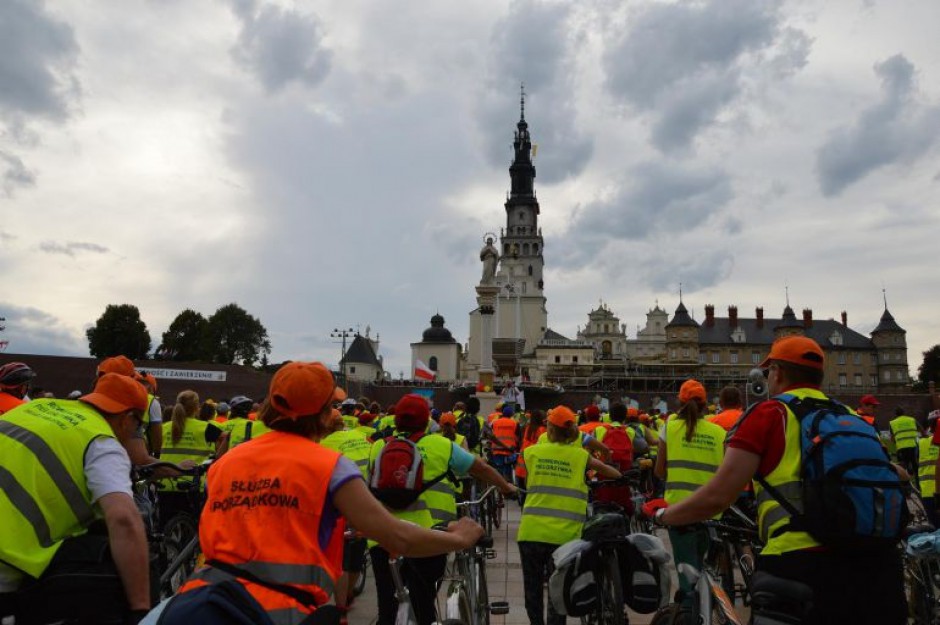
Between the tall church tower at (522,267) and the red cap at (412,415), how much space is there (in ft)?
302

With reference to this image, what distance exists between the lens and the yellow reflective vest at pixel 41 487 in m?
3.09

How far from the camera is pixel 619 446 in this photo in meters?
10.1

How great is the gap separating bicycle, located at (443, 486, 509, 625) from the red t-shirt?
208cm

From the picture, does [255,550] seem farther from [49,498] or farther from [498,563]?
[498,563]

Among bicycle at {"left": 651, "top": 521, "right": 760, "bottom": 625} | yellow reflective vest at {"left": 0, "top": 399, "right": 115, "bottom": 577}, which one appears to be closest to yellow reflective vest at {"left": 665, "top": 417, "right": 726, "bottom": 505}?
bicycle at {"left": 651, "top": 521, "right": 760, "bottom": 625}

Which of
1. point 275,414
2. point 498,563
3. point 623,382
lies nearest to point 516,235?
point 623,382

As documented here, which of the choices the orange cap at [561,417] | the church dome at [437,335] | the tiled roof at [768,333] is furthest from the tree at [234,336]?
the orange cap at [561,417]

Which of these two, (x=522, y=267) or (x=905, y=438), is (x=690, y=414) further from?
(x=522, y=267)

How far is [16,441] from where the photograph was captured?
125 inches

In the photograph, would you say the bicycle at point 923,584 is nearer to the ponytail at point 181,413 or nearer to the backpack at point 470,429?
the ponytail at point 181,413

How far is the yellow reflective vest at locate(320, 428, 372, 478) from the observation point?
6.79 m

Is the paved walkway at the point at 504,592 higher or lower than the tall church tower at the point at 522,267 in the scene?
lower

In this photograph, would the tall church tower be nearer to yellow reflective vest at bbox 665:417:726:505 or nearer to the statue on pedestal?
the statue on pedestal

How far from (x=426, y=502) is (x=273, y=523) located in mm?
3043
